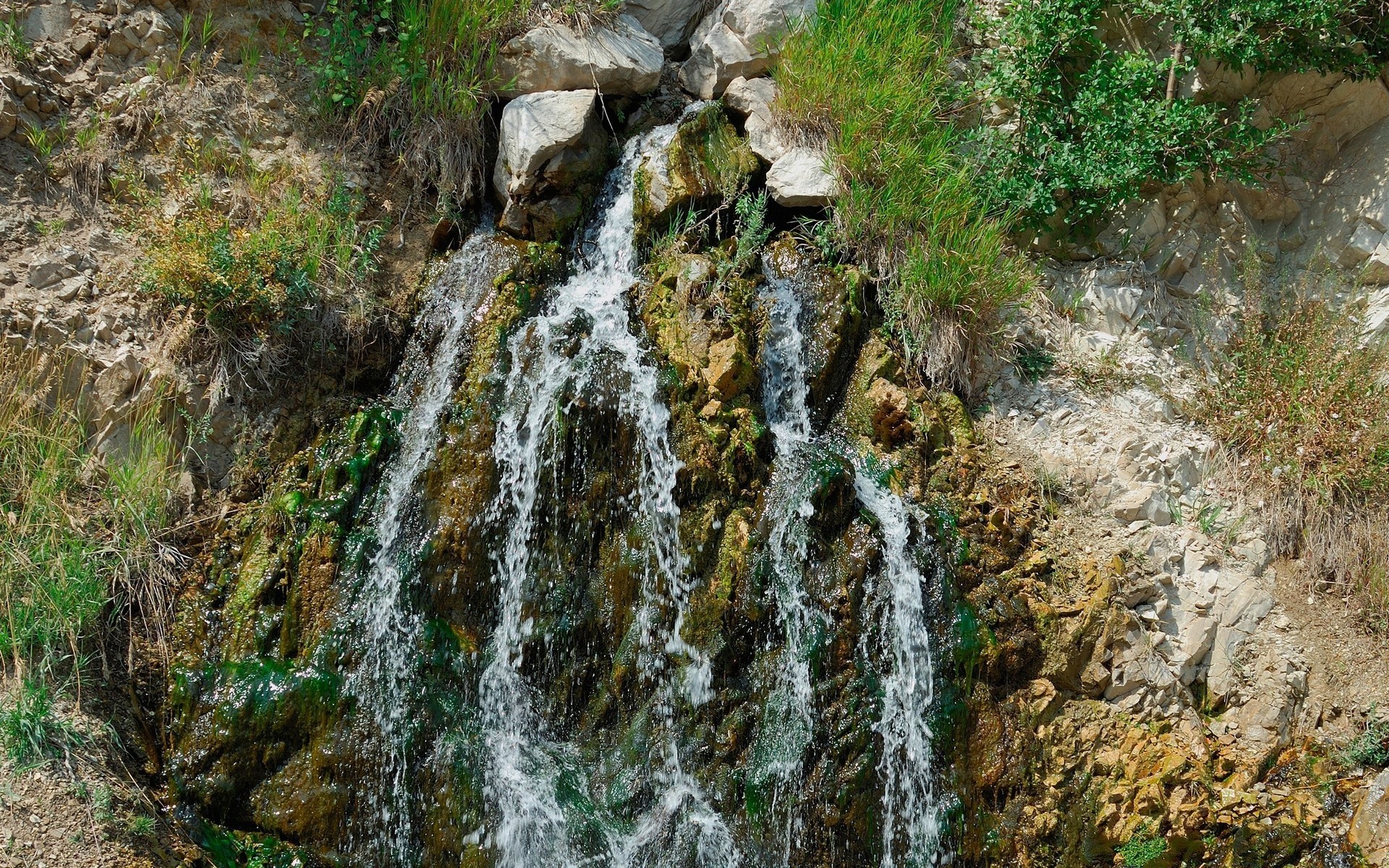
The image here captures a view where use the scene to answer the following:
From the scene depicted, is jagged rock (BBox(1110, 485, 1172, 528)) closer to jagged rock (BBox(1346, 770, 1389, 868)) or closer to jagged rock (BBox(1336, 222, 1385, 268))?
jagged rock (BBox(1346, 770, 1389, 868))

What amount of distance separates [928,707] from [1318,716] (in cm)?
193

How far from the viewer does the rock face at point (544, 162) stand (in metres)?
5.66

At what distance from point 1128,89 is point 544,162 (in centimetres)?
359

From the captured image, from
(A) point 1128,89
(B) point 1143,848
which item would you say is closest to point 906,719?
(B) point 1143,848

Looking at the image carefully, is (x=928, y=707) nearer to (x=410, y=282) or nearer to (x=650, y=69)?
(x=410, y=282)

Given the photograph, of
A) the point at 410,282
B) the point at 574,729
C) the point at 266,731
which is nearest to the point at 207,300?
the point at 410,282

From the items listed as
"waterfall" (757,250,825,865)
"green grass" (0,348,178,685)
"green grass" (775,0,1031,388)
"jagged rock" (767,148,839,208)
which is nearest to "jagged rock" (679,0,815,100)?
"green grass" (775,0,1031,388)

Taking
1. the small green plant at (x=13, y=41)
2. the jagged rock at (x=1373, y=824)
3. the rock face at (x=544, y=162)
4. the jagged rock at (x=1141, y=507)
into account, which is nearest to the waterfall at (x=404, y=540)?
the rock face at (x=544, y=162)

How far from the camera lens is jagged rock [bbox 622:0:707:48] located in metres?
6.75

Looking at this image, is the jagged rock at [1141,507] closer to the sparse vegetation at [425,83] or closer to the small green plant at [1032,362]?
the small green plant at [1032,362]

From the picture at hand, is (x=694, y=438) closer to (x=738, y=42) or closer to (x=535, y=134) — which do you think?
(x=535, y=134)

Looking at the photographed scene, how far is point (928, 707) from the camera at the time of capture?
448 cm

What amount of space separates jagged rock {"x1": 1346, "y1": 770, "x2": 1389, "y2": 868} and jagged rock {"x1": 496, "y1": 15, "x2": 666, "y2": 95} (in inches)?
222

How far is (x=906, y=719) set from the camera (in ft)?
14.6
